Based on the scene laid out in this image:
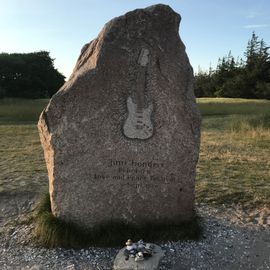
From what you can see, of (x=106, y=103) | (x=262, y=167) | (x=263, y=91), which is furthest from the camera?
(x=263, y=91)

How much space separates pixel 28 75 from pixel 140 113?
44.6m

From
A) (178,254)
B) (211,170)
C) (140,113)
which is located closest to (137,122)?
(140,113)

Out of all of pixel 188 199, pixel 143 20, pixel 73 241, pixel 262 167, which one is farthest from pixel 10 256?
pixel 262 167

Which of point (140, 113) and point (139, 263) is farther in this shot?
point (140, 113)

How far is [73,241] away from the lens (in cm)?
617

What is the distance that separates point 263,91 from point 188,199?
1621 inches

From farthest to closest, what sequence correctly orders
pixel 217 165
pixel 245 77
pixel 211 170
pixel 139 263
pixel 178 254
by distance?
pixel 245 77 → pixel 217 165 → pixel 211 170 → pixel 178 254 → pixel 139 263

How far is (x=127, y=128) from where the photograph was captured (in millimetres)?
6234

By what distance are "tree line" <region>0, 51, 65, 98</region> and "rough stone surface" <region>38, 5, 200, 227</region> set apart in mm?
40855

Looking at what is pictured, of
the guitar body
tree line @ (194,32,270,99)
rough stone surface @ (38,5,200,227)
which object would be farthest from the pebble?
tree line @ (194,32,270,99)

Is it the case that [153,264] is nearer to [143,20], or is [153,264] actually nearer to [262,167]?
[143,20]

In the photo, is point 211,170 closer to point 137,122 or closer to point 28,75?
point 137,122

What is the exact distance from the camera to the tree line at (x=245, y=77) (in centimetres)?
4678

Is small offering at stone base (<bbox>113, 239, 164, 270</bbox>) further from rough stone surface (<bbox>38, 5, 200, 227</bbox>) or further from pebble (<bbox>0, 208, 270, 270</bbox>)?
rough stone surface (<bbox>38, 5, 200, 227</bbox>)
